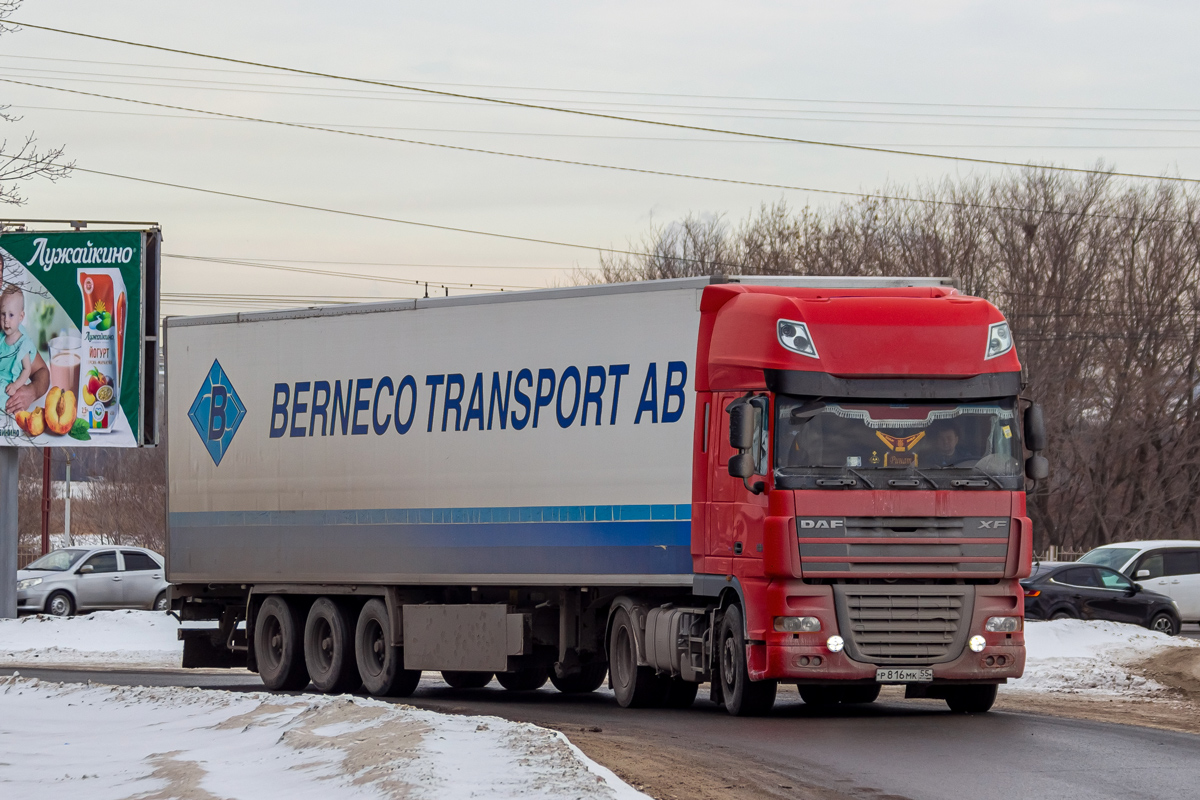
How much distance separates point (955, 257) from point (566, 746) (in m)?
45.6

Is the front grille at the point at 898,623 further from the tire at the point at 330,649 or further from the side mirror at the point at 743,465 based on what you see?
the tire at the point at 330,649

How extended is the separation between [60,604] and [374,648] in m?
21.8

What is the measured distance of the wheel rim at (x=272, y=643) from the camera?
20.0 metres

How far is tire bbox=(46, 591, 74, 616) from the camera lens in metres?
38.2

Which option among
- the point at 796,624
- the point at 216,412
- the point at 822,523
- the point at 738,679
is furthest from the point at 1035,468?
the point at 216,412

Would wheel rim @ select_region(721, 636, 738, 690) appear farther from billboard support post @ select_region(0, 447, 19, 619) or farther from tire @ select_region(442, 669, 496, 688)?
billboard support post @ select_region(0, 447, 19, 619)

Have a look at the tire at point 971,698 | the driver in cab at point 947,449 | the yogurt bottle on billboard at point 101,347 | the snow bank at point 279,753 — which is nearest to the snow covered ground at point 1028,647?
the yogurt bottle on billboard at point 101,347

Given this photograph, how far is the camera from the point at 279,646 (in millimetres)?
19984

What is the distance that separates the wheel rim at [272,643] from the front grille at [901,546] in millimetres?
8193

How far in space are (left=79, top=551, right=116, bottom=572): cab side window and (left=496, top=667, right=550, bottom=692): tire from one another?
21.2 m

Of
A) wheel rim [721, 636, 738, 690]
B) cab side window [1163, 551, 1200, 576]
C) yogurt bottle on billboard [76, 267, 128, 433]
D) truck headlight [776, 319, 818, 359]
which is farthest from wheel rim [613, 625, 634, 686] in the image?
cab side window [1163, 551, 1200, 576]

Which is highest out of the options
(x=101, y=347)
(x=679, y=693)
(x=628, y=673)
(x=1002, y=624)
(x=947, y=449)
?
(x=101, y=347)

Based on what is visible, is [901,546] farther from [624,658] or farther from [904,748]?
[624,658]

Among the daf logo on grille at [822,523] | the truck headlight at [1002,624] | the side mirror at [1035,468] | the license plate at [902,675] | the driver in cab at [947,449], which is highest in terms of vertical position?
the driver in cab at [947,449]
